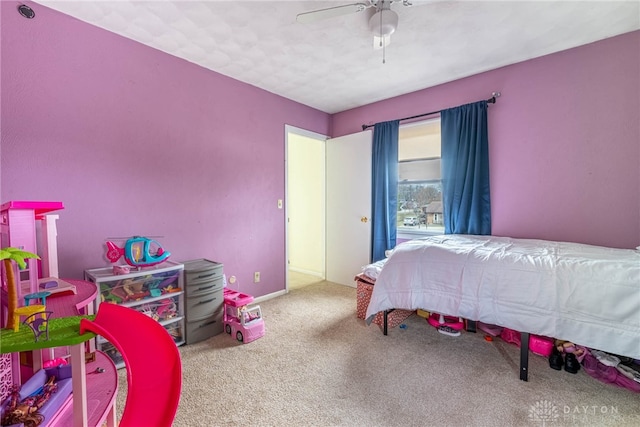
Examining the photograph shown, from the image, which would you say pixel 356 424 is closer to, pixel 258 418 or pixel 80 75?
pixel 258 418

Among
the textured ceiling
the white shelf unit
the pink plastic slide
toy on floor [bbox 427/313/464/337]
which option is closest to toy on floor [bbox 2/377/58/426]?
the pink plastic slide

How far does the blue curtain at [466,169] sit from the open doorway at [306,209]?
1.71 m

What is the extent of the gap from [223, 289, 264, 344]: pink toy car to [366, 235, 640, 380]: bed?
973mm

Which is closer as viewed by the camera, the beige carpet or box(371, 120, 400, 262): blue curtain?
the beige carpet

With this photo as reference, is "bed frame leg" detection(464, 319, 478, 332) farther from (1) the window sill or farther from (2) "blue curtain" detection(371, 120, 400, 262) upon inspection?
(2) "blue curtain" detection(371, 120, 400, 262)

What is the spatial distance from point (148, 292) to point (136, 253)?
0.33 m

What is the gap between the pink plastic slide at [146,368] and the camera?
19.9 inches

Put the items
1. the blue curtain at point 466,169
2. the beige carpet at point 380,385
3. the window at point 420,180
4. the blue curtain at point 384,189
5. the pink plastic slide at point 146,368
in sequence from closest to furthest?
the pink plastic slide at point 146,368, the beige carpet at point 380,385, the blue curtain at point 466,169, the window at point 420,180, the blue curtain at point 384,189

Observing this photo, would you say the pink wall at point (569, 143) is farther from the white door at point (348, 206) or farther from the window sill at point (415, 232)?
the white door at point (348, 206)

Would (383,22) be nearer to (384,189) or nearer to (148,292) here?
(384,189)

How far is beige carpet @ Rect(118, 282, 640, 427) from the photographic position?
5.00 ft

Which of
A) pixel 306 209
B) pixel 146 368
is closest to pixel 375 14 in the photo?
pixel 146 368

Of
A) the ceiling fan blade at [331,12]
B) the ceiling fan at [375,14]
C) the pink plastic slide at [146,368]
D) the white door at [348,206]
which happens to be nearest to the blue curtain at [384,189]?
the white door at [348,206]

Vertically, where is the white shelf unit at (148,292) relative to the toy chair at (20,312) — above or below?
below
